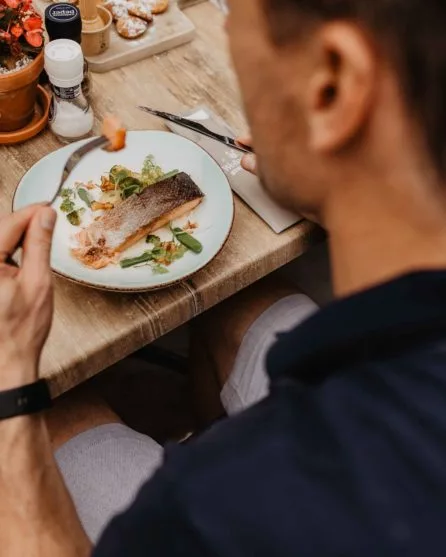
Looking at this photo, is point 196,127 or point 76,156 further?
point 196,127

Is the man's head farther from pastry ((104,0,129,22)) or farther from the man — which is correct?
pastry ((104,0,129,22))

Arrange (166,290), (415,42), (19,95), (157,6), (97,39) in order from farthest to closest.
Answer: (157,6)
(97,39)
(19,95)
(166,290)
(415,42)

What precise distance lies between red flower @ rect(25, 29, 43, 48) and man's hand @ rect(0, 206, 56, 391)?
0.34m

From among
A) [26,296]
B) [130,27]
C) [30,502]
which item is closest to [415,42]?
[26,296]

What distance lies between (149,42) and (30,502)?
2.65 feet

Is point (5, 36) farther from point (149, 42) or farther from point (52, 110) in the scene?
point (149, 42)

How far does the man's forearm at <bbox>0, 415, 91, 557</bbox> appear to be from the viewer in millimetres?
820

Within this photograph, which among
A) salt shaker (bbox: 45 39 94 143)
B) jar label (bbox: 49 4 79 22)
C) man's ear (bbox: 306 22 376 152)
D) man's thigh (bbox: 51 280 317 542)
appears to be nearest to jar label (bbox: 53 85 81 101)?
salt shaker (bbox: 45 39 94 143)

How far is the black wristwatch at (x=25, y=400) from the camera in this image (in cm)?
82

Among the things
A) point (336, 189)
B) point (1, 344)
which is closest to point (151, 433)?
point (1, 344)

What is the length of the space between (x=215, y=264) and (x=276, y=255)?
0.30 ft

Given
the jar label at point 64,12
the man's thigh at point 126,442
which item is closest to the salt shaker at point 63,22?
the jar label at point 64,12

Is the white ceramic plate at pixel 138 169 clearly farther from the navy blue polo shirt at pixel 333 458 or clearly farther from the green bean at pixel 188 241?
the navy blue polo shirt at pixel 333 458

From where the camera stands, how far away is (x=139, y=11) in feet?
4.28
